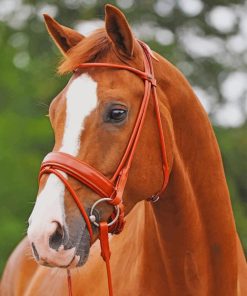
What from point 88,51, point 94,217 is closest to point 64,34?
point 88,51

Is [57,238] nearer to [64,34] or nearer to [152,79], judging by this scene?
[152,79]

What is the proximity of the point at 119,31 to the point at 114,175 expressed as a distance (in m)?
0.75

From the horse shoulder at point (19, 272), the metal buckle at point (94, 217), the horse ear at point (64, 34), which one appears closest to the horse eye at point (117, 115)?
the metal buckle at point (94, 217)

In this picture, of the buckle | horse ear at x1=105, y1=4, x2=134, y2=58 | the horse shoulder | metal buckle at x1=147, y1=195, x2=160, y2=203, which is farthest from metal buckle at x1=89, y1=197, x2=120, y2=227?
the horse shoulder

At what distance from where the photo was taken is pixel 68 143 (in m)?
4.14

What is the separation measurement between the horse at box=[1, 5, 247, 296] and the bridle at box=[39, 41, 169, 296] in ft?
0.07

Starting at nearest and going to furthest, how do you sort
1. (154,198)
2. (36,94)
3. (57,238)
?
(57,238) < (154,198) < (36,94)

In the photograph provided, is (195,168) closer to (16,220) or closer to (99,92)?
(99,92)

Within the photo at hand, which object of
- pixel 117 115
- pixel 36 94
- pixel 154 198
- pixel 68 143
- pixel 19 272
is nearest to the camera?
pixel 68 143

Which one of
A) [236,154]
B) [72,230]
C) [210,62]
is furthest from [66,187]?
[210,62]

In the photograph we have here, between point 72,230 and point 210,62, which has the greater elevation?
point 210,62

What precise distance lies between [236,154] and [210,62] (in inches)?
141

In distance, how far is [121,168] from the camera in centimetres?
424

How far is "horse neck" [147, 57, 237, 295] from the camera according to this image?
15.2 feet
